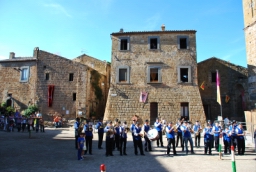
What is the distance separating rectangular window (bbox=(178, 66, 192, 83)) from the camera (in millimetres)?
23391

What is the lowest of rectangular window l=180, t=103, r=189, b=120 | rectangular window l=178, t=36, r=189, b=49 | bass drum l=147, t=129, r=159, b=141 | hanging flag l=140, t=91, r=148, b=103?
bass drum l=147, t=129, r=159, b=141

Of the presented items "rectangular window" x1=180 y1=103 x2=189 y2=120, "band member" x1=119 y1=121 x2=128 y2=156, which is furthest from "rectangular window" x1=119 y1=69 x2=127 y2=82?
"band member" x1=119 y1=121 x2=128 y2=156

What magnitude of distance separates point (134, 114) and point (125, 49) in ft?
25.0

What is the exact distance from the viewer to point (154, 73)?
78.4ft

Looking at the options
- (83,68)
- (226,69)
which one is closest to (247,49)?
(226,69)

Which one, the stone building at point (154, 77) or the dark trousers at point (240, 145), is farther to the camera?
the stone building at point (154, 77)

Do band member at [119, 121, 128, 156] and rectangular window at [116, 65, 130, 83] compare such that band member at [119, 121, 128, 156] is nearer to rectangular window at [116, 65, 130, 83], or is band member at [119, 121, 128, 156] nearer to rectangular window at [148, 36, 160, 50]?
rectangular window at [116, 65, 130, 83]

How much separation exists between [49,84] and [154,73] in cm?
1437

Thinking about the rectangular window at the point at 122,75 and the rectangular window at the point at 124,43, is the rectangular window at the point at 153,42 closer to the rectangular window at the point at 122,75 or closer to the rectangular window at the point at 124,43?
the rectangular window at the point at 124,43

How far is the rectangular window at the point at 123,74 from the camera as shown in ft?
78.6

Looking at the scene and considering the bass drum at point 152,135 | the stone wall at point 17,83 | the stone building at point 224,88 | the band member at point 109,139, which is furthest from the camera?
the stone wall at point 17,83

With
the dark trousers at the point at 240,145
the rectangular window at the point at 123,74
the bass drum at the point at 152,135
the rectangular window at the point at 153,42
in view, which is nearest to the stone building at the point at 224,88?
the rectangular window at the point at 153,42

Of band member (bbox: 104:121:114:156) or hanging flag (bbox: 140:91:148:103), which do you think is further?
hanging flag (bbox: 140:91:148:103)

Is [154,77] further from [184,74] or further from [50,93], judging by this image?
[50,93]
